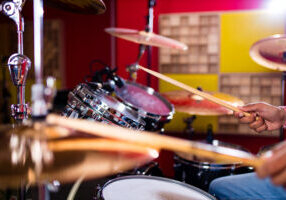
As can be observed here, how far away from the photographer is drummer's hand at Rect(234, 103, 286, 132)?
1.12 metres

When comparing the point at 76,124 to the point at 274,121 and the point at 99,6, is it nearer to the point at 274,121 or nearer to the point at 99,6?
the point at 99,6

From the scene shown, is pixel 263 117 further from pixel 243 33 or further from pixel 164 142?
pixel 243 33

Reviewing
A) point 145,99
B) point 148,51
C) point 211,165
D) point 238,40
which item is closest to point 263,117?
point 211,165

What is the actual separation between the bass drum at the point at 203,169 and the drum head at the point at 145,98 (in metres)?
0.39

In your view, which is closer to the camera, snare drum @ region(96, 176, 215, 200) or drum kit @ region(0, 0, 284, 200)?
drum kit @ region(0, 0, 284, 200)

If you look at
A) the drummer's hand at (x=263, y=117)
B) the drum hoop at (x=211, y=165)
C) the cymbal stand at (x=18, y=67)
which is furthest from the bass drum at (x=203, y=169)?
the cymbal stand at (x=18, y=67)

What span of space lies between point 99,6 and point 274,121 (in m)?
0.89

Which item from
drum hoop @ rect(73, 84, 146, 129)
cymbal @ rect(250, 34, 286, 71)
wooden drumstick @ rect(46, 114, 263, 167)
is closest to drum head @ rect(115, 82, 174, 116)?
drum hoop @ rect(73, 84, 146, 129)

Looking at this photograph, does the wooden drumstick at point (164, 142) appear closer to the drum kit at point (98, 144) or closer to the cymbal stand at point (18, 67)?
the drum kit at point (98, 144)

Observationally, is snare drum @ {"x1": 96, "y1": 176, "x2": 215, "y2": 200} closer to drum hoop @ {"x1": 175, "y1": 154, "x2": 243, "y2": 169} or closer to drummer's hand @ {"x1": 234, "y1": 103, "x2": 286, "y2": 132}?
drummer's hand @ {"x1": 234, "y1": 103, "x2": 286, "y2": 132}

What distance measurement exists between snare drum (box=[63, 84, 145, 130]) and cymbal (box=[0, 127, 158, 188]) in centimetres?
46

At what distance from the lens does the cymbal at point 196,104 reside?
1.74 m

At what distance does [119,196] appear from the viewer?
81 cm

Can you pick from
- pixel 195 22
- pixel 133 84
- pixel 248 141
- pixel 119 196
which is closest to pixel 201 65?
pixel 195 22
